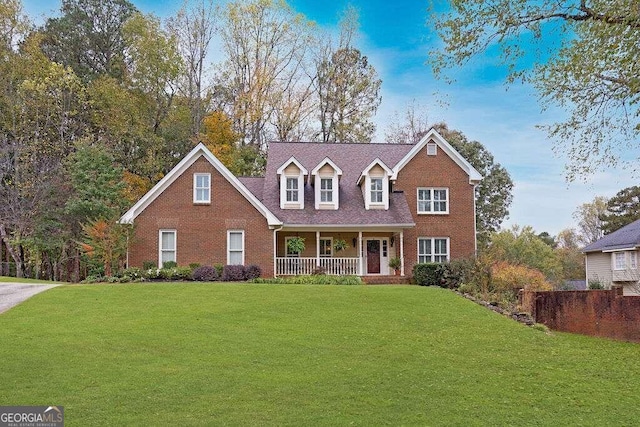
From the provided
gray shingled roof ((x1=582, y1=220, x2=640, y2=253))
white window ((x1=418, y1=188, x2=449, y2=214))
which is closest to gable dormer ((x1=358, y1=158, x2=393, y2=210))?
white window ((x1=418, y1=188, x2=449, y2=214))

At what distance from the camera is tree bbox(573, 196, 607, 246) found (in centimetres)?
6644

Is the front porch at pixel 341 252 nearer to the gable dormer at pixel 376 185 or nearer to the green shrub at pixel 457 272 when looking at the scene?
the gable dormer at pixel 376 185

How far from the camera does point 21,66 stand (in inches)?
1452

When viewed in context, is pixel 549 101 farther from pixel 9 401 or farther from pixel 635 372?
pixel 9 401

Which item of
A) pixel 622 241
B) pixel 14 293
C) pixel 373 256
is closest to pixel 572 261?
pixel 622 241

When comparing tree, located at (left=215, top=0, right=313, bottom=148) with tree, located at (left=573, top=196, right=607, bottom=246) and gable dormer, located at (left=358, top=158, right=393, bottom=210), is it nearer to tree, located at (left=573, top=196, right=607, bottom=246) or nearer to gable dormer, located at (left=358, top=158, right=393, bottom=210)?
gable dormer, located at (left=358, top=158, right=393, bottom=210)

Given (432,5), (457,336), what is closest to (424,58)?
(432,5)

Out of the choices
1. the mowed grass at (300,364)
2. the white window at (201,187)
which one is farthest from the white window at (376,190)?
the mowed grass at (300,364)

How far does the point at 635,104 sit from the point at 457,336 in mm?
6757

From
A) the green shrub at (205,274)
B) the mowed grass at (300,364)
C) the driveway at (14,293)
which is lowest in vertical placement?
the mowed grass at (300,364)

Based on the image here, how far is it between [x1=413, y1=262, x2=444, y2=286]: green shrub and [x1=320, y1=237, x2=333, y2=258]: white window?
526 centimetres

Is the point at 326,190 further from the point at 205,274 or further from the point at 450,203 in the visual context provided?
the point at 205,274

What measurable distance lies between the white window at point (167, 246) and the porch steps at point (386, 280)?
29.4 feet

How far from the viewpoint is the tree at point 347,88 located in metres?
45.7
